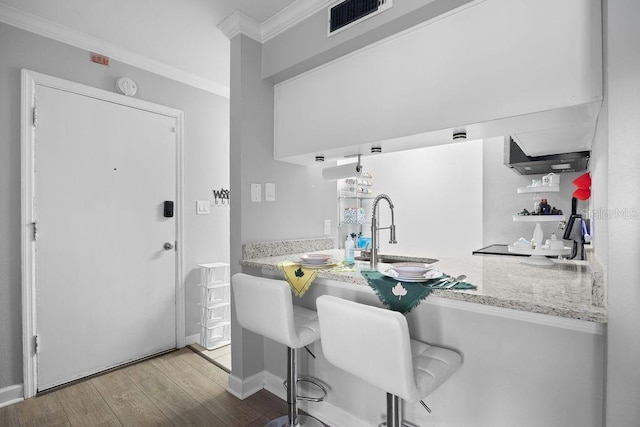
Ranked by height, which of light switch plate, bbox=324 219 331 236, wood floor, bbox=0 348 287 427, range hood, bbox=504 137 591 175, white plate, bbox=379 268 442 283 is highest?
range hood, bbox=504 137 591 175

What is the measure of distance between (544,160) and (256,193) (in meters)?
2.35

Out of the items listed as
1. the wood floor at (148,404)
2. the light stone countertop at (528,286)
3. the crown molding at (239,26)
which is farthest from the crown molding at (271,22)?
the wood floor at (148,404)

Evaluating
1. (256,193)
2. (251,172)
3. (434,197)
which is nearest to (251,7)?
(251,172)

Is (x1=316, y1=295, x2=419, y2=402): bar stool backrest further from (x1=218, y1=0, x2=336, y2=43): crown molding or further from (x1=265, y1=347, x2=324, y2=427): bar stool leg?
(x1=218, y1=0, x2=336, y2=43): crown molding

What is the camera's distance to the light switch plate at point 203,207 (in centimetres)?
297

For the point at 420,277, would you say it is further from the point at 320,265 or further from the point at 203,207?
the point at 203,207

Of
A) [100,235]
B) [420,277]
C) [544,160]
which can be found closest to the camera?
[420,277]

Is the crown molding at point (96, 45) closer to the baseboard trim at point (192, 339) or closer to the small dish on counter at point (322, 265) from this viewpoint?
the small dish on counter at point (322, 265)

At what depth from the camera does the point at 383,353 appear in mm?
1090

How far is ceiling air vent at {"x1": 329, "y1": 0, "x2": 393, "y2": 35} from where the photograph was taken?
64.8 inches

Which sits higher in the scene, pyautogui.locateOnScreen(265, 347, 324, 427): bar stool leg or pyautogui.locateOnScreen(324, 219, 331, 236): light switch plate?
pyautogui.locateOnScreen(324, 219, 331, 236): light switch plate

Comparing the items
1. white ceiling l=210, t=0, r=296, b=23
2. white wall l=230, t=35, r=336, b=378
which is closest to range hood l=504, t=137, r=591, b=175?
white wall l=230, t=35, r=336, b=378

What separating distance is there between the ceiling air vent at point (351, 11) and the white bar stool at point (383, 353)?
57.6 inches

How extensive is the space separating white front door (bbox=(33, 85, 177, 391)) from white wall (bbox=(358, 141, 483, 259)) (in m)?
2.24
